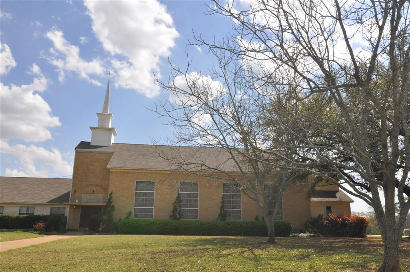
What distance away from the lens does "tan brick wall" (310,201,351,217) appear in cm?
2769

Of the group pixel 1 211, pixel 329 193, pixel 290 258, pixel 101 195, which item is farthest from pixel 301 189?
pixel 1 211

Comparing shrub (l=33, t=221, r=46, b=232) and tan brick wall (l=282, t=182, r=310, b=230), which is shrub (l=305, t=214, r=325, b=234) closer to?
tan brick wall (l=282, t=182, r=310, b=230)

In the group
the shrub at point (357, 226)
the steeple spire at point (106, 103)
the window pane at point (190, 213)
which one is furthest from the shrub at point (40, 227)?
the shrub at point (357, 226)

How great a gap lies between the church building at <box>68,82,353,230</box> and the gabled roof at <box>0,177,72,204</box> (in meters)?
4.37

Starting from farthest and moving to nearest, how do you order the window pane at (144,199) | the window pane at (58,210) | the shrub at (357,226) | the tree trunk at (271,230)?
the window pane at (58,210) < the window pane at (144,199) < the shrub at (357,226) < the tree trunk at (271,230)

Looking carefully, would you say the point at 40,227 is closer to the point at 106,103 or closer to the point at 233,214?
the point at 106,103

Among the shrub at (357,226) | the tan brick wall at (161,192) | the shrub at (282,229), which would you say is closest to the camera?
the shrub at (357,226)

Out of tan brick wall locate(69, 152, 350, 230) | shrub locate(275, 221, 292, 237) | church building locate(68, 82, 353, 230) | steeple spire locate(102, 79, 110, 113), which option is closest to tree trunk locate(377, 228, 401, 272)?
shrub locate(275, 221, 292, 237)

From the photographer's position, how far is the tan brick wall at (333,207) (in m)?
27.7

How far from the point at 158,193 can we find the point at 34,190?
1460cm

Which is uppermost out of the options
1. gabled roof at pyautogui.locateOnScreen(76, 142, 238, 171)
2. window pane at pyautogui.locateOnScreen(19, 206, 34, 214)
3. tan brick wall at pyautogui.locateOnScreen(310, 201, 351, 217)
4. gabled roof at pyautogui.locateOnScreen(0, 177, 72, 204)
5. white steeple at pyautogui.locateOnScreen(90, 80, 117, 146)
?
white steeple at pyautogui.locateOnScreen(90, 80, 117, 146)

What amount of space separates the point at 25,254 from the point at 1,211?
75.8ft

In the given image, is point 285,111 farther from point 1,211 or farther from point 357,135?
point 1,211

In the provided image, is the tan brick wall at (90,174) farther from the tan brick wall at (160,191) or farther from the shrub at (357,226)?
the shrub at (357,226)
